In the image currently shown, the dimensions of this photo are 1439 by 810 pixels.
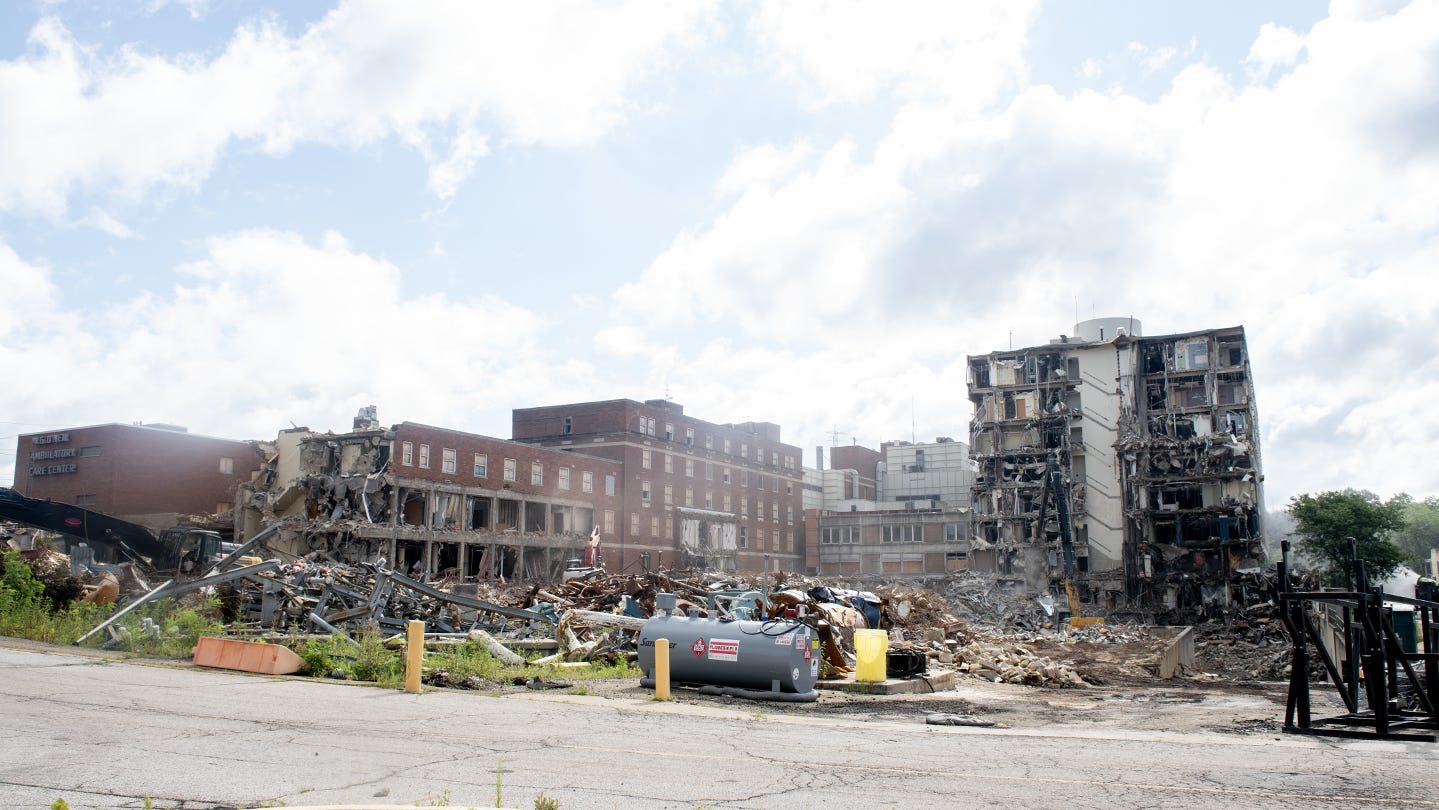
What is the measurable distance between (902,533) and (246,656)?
7792 centimetres

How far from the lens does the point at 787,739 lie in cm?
1330

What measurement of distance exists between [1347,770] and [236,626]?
22.6 m

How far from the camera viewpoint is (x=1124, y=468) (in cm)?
6338

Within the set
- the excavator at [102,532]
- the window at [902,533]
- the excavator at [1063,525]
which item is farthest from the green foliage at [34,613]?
the window at [902,533]

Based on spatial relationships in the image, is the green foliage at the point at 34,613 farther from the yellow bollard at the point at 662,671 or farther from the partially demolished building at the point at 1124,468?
the partially demolished building at the point at 1124,468

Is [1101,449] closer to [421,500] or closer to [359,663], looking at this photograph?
[421,500]

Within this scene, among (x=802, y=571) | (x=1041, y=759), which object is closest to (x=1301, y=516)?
(x=802, y=571)

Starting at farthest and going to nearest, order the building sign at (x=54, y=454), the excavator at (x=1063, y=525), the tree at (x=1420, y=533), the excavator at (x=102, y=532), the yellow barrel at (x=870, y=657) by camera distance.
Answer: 1. the tree at (x=1420, y=533)
2. the building sign at (x=54, y=454)
3. the excavator at (x=1063, y=525)
4. the excavator at (x=102, y=532)
5. the yellow barrel at (x=870, y=657)

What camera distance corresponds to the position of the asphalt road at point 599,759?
353 inches

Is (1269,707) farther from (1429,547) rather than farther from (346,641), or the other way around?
(1429,547)

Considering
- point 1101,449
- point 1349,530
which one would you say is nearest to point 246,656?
point 1101,449

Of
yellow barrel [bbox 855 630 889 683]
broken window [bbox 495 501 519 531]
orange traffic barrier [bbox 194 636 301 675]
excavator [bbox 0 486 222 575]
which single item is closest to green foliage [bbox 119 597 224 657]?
orange traffic barrier [bbox 194 636 301 675]

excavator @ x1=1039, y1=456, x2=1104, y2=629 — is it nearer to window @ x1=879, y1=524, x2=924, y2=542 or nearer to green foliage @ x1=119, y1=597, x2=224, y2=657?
window @ x1=879, y1=524, x2=924, y2=542

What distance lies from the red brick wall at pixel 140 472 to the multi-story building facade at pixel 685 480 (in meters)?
23.9
